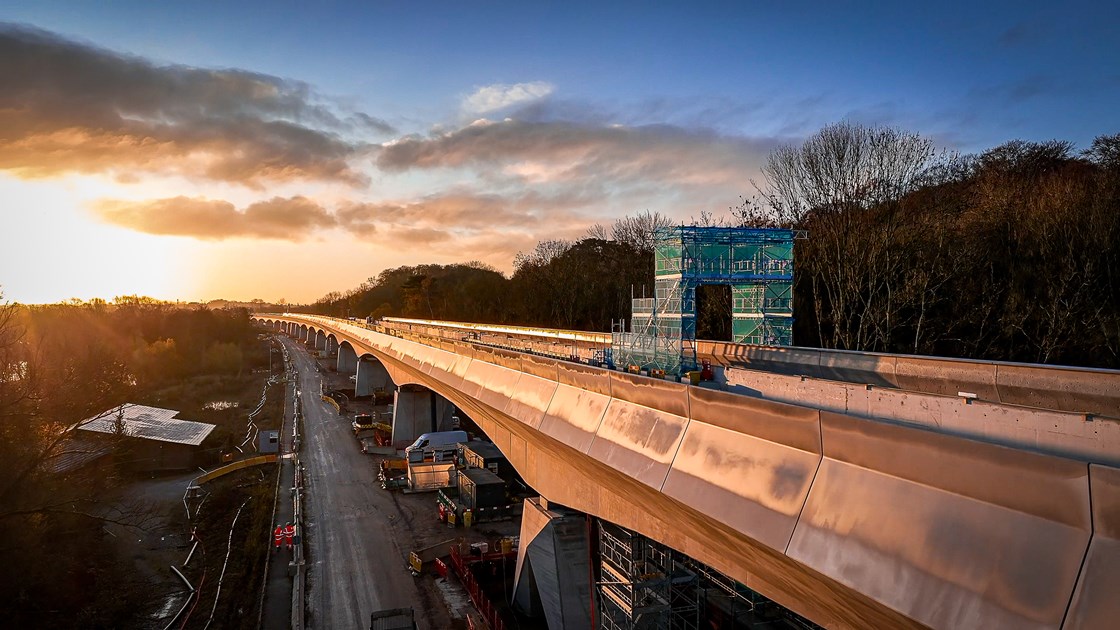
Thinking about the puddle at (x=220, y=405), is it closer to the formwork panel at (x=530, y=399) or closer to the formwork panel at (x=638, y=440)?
the formwork panel at (x=530, y=399)

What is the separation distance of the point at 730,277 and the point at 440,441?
21.7m

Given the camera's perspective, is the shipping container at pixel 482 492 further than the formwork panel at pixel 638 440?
Yes

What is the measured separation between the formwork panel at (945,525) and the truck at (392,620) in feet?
46.7

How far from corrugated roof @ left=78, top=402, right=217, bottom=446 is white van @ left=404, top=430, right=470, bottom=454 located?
1588cm

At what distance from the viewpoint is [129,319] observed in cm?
9800

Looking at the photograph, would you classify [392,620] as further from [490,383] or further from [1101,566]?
[1101,566]

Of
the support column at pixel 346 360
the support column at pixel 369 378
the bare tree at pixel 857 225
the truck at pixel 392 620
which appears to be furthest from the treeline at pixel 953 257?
the support column at pixel 346 360

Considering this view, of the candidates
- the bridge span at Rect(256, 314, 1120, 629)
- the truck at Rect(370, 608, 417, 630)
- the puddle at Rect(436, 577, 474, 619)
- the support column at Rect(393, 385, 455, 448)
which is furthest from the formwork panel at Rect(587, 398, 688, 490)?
the support column at Rect(393, 385, 455, 448)

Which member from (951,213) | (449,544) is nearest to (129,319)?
(449,544)

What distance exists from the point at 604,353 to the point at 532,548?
703 cm

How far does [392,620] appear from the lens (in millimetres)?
16750

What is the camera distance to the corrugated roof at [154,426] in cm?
3775

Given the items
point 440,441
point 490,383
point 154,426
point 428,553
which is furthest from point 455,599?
point 154,426

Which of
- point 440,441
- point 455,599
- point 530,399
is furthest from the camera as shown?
point 440,441
